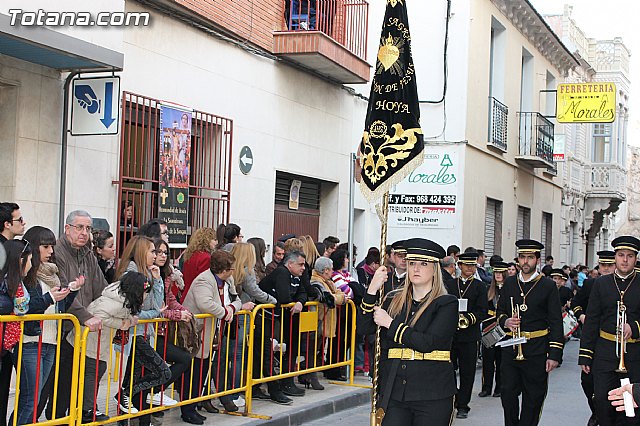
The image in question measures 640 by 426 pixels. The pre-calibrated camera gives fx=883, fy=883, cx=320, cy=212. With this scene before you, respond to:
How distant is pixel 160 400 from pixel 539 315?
A: 12.6ft

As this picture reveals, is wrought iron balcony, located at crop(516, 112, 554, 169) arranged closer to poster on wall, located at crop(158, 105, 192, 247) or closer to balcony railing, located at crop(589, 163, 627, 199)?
balcony railing, located at crop(589, 163, 627, 199)

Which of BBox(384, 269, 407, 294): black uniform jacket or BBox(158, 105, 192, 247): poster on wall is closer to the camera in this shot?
BBox(384, 269, 407, 294): black uniform jacket

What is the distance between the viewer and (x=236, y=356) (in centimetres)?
920

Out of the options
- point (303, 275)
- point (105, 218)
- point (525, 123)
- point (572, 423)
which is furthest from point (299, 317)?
point (525, 123)

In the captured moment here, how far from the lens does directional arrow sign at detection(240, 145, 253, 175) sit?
43.5 feet

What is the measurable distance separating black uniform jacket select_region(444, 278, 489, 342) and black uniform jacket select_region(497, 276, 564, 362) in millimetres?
1973

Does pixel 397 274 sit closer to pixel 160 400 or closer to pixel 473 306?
pixel 473 306

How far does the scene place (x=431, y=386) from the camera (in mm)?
5863

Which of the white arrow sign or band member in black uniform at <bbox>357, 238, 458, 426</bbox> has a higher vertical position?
the white arrow sign

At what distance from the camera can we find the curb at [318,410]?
9047 mm

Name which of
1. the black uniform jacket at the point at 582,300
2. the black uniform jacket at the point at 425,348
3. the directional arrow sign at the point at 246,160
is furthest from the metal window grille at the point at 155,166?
the black uniform jacket at the point at 425,348

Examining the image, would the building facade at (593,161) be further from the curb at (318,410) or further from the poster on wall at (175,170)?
the poster on wall at (175,170)

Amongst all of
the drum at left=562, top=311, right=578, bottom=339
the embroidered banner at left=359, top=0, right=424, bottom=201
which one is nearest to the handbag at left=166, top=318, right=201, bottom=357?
the embroidered banner at left=359, top=0, right=424, bottom=201

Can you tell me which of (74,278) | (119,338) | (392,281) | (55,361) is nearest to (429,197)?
(392,281)
